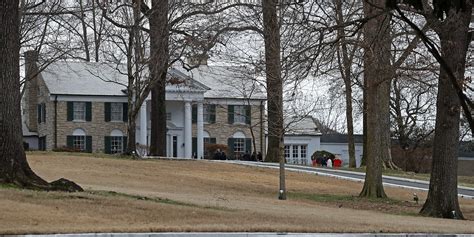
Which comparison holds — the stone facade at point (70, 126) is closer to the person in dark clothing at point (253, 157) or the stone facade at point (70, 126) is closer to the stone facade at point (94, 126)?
the stone facade at point (94, 126)

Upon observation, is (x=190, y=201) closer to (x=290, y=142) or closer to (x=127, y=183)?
(x=127, y=183)

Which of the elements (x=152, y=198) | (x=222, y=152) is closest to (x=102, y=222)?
(x=152, y=198)

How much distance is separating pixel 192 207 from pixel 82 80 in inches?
1806

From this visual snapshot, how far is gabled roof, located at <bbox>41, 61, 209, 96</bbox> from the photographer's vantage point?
6088 cm

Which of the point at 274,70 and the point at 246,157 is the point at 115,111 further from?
the point at 274,70

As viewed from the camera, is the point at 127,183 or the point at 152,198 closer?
the point at 152,198

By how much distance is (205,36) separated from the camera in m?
38.1

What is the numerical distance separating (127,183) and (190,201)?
7.31 m

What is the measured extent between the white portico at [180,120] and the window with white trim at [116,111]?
1.45 meters

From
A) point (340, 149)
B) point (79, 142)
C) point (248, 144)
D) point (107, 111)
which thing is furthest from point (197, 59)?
point (340, 149)

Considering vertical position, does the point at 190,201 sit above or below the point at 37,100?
below

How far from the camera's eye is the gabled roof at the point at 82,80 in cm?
6088

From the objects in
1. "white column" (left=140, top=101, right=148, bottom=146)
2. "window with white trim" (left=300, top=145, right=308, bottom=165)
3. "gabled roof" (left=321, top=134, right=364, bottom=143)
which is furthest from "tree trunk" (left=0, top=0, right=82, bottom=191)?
"gabled roof" (left=321, top=134, right=364, bottom=143)

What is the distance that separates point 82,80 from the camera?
6278cm
